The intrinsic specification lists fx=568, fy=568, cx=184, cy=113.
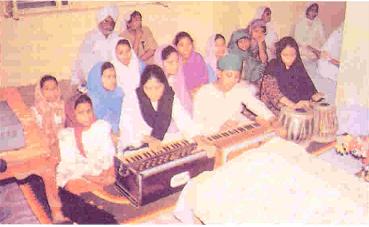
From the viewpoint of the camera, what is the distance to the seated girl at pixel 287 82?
9.57ft

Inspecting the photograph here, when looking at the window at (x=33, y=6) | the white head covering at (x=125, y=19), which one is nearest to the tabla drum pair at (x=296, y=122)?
the white head covering at (x=125, y=19)

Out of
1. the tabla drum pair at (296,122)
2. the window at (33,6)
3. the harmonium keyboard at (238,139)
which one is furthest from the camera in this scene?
the tabla drum pair at (296,122)

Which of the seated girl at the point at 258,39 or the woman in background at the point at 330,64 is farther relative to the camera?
the woman in background at the point at 330,64

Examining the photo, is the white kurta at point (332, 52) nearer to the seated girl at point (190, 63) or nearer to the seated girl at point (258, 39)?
the seated girl at point (258, 39)

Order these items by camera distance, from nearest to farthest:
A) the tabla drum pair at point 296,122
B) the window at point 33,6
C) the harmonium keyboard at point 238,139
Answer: the window at point 33,6 < the harmonium keyboard at point 238,139 < the tabla drum pair at point 296,122

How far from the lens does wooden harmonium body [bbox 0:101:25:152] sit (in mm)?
2473

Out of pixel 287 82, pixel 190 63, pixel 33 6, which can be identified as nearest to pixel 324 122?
pixel 287 82

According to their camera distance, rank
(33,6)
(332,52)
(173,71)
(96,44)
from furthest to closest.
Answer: (332,52), (173,71), (96,44), (33,6)

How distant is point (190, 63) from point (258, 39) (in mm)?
379

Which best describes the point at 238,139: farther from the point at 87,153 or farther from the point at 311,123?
the point at 87,153

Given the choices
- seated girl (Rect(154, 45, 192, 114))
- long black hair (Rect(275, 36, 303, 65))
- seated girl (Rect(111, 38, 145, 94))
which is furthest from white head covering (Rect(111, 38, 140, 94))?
long black hair (Rect(275, 36, 303, 65))

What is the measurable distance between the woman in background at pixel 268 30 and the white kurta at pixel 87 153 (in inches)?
35.6

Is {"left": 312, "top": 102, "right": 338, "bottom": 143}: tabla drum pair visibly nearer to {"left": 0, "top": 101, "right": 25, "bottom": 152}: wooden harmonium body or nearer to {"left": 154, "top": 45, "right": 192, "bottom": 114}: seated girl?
{"left": 154, "top": 45, "right": 192, "bottom": 114}: seated girl

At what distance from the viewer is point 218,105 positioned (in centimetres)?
287
